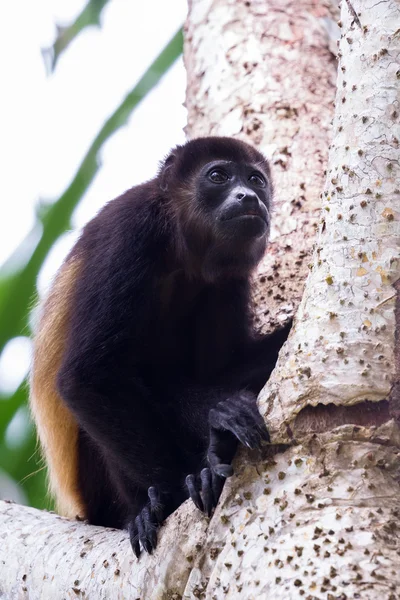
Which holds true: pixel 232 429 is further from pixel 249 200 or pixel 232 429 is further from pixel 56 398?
pixel 56 398

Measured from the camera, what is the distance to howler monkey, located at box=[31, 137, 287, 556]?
12.7 feet

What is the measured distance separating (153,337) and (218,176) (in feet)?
3.48

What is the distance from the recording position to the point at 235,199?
4.55 m

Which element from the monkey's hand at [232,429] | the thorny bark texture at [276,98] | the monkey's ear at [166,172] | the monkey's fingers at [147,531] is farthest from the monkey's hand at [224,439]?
the monkey's ear at [166,172]

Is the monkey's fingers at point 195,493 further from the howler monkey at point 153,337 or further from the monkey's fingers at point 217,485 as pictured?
the howler monkey at point 153,337

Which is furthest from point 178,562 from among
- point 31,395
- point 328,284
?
point 31,395

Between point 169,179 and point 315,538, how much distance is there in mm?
2812

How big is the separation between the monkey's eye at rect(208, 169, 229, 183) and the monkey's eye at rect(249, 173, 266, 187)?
0.50 ft

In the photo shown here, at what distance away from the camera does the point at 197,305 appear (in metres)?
4.83

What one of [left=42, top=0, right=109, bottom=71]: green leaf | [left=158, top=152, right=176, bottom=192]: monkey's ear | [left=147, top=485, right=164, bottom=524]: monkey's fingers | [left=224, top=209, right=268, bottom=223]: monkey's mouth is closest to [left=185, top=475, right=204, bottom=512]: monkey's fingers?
[left=147, top=485, right=164, bottom=524]: monkey's fingers

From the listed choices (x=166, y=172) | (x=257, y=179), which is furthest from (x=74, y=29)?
(x=257, y=179)

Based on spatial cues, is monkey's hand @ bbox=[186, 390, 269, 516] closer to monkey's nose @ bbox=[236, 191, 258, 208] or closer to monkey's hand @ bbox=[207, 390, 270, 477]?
monkey's hand @ bbox=[207, 390, 270, 477]

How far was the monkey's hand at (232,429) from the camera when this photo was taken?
2750mm

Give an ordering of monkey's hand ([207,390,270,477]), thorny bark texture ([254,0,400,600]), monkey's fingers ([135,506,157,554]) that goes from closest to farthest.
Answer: thorny bark texture ([254,0,400,600]) → monkey's hand ([207,390,270,477]) → monkey's fingers ([135,506,157,554])
